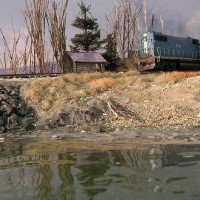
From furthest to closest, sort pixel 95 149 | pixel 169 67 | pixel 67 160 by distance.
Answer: pixel 169 67 < pixel 95 149 < pixel 67 160

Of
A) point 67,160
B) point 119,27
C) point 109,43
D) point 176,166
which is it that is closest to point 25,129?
point 67,160

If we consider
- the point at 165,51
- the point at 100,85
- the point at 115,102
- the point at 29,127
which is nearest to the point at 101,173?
the point at 29,127

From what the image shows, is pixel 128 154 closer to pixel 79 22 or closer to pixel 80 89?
pixel 80 89

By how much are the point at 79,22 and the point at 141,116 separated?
22.4 m

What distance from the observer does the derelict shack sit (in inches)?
1264

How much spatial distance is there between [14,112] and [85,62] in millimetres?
13696

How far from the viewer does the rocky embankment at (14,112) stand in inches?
711

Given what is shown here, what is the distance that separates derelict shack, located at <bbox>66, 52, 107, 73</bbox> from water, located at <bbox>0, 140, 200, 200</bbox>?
19.5m

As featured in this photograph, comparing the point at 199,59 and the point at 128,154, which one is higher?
the point at 199,59

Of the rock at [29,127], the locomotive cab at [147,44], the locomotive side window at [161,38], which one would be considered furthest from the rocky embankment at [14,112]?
the locomotive side window at [161,38]

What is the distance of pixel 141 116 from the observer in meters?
18.5

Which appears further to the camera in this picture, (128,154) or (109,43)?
(109,43)

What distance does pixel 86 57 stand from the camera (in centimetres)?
3278

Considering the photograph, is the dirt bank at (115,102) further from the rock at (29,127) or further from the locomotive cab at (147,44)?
the locomotive cab at (147,44)
